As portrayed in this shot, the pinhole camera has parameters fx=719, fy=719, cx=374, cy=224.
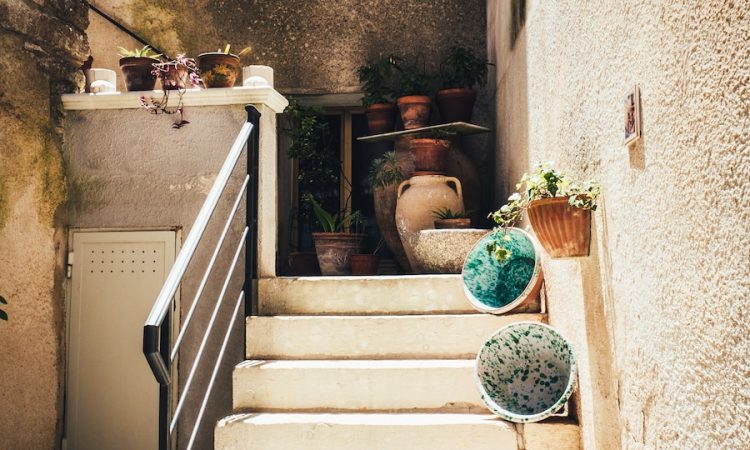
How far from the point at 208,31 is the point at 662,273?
447 cm

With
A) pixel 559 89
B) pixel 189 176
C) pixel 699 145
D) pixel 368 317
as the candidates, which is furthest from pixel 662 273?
pixel 189 176

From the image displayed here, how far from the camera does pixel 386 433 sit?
2.56m

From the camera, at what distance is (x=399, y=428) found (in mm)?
2555

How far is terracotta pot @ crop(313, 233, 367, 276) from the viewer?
4.55 meters

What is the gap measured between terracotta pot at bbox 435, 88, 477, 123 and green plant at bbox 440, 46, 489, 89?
10cm

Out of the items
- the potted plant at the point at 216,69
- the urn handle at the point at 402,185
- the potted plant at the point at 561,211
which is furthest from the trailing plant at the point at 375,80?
the potted plant at the point at 561,211

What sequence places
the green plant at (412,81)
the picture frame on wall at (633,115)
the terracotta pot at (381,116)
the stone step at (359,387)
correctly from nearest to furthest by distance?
the picture frame on wall at (633,115) → the stone step at (359,387) → the green plant at (412,81) → the terracotta pot at (381,116)

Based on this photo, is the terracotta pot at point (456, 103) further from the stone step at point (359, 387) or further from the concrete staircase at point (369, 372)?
the stone step at point (359, 387)

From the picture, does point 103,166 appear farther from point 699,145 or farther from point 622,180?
point 699,145

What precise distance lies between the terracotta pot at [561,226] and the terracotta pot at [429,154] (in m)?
2.20

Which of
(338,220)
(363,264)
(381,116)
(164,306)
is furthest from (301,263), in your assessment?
(164,306)

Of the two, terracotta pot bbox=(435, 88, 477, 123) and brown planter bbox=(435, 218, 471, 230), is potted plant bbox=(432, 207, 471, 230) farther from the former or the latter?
terracotta pot bbox=(435, 88, 477, 123)

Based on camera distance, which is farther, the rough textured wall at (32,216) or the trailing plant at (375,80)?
the trailing plant at (375,80)

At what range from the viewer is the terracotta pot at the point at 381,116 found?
16.2 ft
